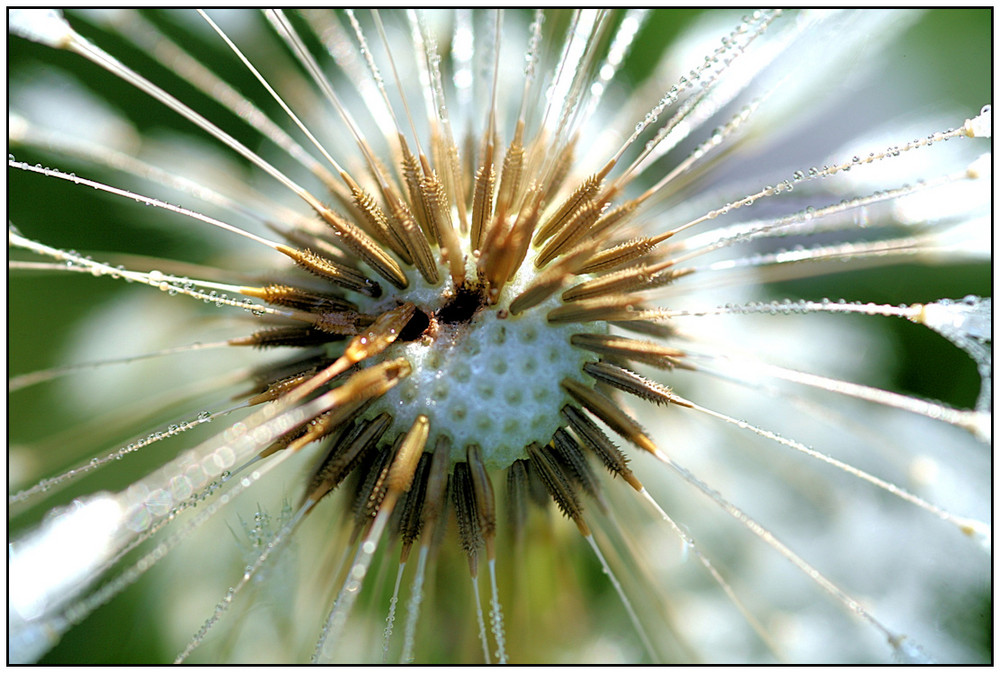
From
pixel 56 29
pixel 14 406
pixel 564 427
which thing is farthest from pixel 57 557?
pixel 56 29

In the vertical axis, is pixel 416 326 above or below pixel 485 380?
above

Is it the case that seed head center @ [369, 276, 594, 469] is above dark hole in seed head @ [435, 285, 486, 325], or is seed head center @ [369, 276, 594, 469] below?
below

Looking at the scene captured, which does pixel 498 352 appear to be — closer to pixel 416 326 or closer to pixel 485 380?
pixel 485 380

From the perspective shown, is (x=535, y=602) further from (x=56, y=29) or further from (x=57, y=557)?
(x=56, y=29)

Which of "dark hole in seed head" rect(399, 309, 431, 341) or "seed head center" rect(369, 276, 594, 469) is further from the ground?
"dark hole in seed head" rect(399, 309, 431, 341)

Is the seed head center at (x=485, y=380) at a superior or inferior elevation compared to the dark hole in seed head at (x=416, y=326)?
inferior

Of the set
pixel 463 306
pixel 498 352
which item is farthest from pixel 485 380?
pixel 463 306

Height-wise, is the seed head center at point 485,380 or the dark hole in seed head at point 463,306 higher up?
the dark hole in seed head at point 463,306

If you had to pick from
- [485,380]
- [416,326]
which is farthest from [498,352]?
[416,326]
